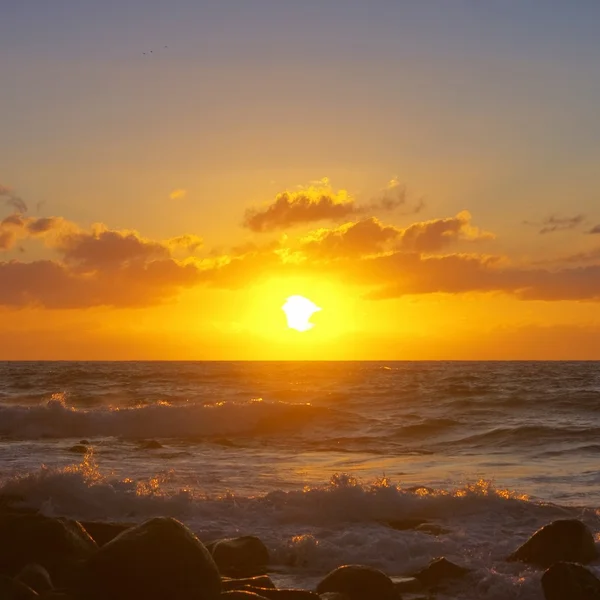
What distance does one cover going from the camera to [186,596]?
8.03 meters

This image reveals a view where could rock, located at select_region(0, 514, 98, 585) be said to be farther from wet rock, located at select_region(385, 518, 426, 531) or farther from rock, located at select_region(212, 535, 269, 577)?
wet rock, located at select_region(385, 518, 426, 531)

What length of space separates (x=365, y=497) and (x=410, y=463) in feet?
23.6

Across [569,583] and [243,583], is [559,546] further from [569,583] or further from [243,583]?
[243,583]

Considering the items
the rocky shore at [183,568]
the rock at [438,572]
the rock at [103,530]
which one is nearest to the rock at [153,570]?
the rocky shore at [183,568]

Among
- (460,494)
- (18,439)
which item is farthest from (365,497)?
(18,439)

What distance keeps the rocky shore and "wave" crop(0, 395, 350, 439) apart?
66.4 feet

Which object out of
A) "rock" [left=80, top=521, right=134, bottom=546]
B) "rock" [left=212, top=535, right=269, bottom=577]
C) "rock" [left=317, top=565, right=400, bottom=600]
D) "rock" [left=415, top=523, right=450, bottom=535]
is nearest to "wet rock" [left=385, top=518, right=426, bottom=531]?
"rock" [left=415, top=523, right=450, bottom=535]

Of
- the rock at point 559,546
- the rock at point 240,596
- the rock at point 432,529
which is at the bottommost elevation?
the rock at point 432,529

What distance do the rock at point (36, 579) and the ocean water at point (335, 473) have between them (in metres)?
3.29

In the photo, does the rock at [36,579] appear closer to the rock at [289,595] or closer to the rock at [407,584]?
the rock at [289,595]

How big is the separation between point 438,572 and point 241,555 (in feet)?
8.95

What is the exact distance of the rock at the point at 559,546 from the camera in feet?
35.2

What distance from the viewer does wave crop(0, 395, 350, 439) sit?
31.4 m

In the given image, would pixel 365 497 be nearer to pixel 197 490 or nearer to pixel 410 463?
pixel 197 490
